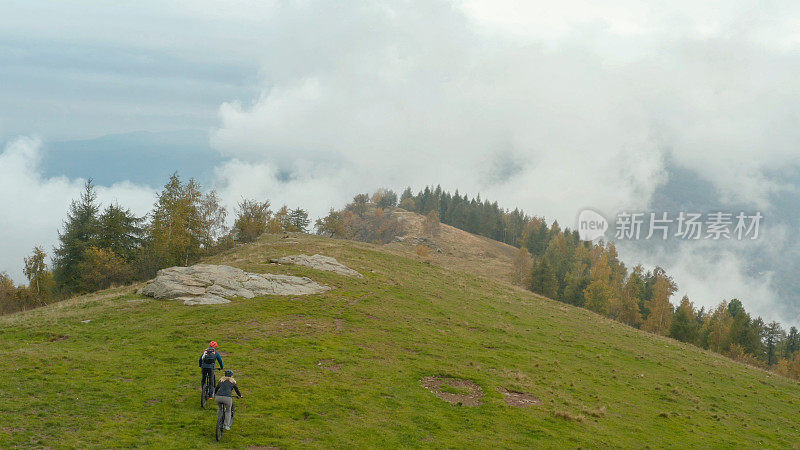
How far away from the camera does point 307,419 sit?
22.9 meters

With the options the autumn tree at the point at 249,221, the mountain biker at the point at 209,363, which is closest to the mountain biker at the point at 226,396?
the mountain biker at the point at 209,363

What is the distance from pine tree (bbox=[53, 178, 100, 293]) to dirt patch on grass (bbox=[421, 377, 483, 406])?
64000mm

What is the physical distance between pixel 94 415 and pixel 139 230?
6679 cm

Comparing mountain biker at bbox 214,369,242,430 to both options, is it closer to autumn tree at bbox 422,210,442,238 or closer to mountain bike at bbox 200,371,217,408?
mountain bike at bbox 200,371,217,408

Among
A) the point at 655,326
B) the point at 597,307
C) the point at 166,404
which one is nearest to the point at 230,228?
the point at 166,404

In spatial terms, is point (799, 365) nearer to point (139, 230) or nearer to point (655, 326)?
point (655, 326)

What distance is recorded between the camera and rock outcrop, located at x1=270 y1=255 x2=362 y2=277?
57259 mm

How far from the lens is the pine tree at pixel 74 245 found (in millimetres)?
70062

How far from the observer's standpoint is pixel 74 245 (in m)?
70.1

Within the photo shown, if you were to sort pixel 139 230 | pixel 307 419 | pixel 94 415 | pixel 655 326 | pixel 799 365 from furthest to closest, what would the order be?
pixel 655 326 < pixel 799 365 < pixel 139 230 < pixel 307 419 < pixel 94 415

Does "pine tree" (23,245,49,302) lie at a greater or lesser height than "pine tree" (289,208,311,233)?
lesser

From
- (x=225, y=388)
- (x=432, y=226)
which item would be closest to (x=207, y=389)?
(x=225, y=388)

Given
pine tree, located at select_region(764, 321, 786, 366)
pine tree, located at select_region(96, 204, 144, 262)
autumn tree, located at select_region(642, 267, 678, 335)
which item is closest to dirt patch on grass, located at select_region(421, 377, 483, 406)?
pine tree, located at select_region(96, 204, 144, 262)

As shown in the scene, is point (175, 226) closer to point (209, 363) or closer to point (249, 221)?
point (249, 221)
